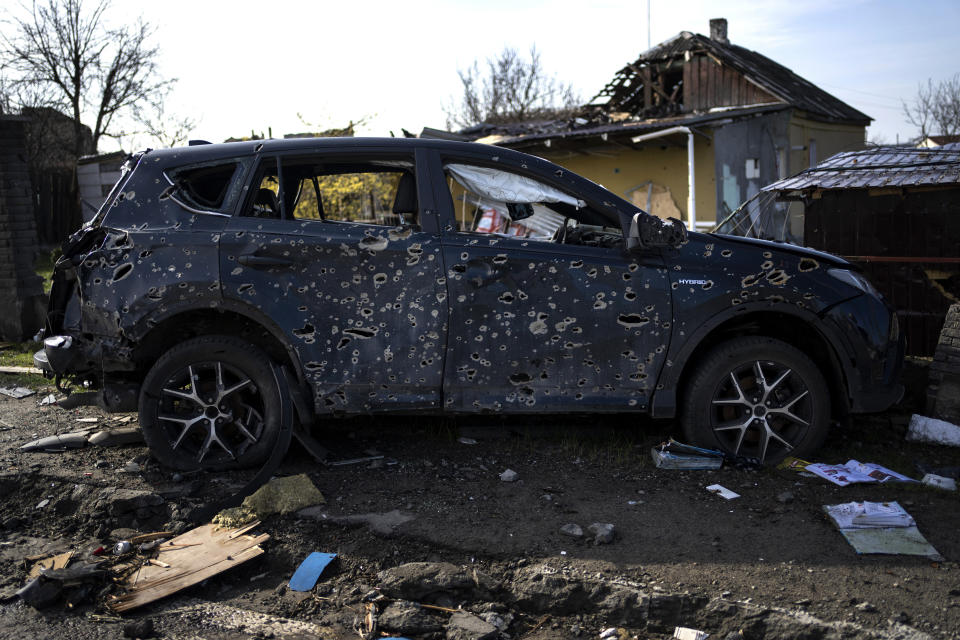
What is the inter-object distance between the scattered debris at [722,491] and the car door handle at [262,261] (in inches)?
107

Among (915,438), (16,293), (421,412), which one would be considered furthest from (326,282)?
(16,293)

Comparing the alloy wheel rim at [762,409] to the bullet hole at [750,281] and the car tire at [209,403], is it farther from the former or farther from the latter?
the car tire at [209,403]

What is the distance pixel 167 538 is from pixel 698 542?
2.61m

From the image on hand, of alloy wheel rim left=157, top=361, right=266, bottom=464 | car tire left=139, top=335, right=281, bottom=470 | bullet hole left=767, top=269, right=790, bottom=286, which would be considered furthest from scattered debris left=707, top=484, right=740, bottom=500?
alloy wheel rim left=157, top=361, right=266, bottom=464

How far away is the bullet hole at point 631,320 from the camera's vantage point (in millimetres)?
4562

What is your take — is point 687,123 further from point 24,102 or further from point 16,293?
point 24,102

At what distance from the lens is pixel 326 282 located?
454 centimetres

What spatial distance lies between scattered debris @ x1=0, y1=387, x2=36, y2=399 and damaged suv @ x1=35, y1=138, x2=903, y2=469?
2.52 m

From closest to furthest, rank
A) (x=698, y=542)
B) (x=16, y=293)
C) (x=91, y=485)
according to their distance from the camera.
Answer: (x=698, y=542)
(x=91, y=485)
(x=16, y=293)

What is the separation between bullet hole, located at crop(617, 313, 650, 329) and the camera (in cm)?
456

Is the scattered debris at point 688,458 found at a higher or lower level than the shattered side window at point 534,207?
lower

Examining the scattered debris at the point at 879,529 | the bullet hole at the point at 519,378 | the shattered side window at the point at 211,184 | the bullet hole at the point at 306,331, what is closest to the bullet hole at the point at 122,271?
the shattered side window at the point at 211,184

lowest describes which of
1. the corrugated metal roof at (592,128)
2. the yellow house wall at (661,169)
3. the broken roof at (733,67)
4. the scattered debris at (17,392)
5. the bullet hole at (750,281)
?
the scattered debris at (17,392)

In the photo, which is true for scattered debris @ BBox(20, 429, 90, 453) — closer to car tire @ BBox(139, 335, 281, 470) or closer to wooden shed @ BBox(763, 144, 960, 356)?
car tire @ BBox(139, 335, 281, 470)
